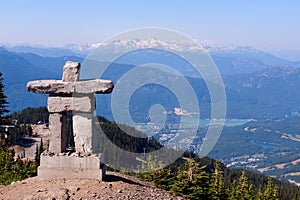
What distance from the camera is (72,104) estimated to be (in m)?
18.9

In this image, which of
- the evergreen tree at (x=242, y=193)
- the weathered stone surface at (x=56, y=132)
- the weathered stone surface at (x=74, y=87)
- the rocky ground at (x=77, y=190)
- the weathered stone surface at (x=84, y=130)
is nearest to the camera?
the rocky ground at (x=77, y=190)

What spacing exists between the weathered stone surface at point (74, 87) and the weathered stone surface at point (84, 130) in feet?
3.65

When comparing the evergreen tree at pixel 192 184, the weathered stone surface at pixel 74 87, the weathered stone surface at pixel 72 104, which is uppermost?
the weathered stone surface at pixel 74 87

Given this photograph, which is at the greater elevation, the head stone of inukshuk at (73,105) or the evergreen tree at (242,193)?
the head stone of inukshuk at (73,105)

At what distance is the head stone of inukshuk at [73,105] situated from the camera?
1875 cm

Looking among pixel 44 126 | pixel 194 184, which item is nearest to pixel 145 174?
pixel 194 184

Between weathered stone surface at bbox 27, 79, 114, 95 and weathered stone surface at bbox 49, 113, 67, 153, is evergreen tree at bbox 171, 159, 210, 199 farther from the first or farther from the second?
weathered stone surface at bbox 27, 79, 114, 95

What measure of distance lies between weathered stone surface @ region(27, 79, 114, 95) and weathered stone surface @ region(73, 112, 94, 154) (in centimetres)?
111

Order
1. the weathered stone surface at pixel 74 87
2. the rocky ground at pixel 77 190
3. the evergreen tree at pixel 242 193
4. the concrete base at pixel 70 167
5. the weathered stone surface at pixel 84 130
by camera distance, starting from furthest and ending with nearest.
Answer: the evergreen tree at pixel 242 193, the weathered stone surface at pixel 84 130, the concrete base at pixel 70 167, the weathered stone surface at pixel 74 87, the rocky ground at pixel 77 190

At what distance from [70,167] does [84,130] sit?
5.78 feet

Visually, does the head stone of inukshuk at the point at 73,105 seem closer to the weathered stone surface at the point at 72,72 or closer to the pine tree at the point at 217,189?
the weathered stone surface at the point at 72,72

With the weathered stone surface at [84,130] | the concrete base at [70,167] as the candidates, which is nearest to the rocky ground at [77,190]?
the concrete base at [70,167]

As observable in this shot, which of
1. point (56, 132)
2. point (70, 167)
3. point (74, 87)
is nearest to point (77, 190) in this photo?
point (70, 167)

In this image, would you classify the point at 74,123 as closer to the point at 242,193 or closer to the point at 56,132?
the point at 56,132
